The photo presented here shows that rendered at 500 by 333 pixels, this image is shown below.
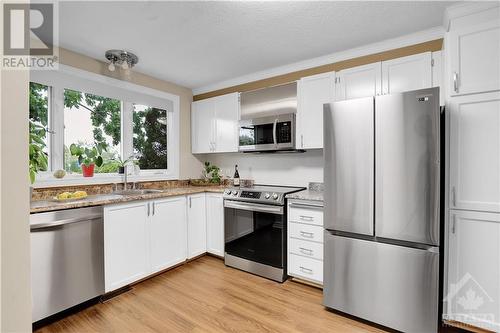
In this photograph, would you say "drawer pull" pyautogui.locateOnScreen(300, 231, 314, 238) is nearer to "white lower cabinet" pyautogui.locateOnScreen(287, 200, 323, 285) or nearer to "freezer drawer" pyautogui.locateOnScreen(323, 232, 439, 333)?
"white lower cabinet" pyautogui.locateOnScreen(287, 200, 323, 285)

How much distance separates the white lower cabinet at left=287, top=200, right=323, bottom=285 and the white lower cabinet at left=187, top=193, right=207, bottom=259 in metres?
1.21

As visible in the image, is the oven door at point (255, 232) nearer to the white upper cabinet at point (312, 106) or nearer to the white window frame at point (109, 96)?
the white upper cabinet at point (312, 106)

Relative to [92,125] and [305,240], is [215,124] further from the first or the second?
[305,240]

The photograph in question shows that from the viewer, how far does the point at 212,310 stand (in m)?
2.10

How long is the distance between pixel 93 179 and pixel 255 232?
190cm

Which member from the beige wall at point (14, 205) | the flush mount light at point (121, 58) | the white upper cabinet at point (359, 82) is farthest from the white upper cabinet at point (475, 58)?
the flush mount light at point (121, 58)

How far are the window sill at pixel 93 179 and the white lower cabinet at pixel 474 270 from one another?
3196 mm

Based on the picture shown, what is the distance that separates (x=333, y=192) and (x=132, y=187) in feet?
7.76

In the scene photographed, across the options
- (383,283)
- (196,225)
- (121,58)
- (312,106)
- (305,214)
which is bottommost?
(383,283)

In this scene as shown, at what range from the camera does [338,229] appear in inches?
80.8

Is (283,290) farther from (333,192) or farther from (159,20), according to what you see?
(159,20)

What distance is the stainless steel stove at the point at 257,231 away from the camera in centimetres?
259

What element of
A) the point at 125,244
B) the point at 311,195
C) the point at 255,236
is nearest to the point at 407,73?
the point at 311,195

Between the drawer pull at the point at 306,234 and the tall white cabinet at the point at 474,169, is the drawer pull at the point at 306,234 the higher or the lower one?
the lower one
